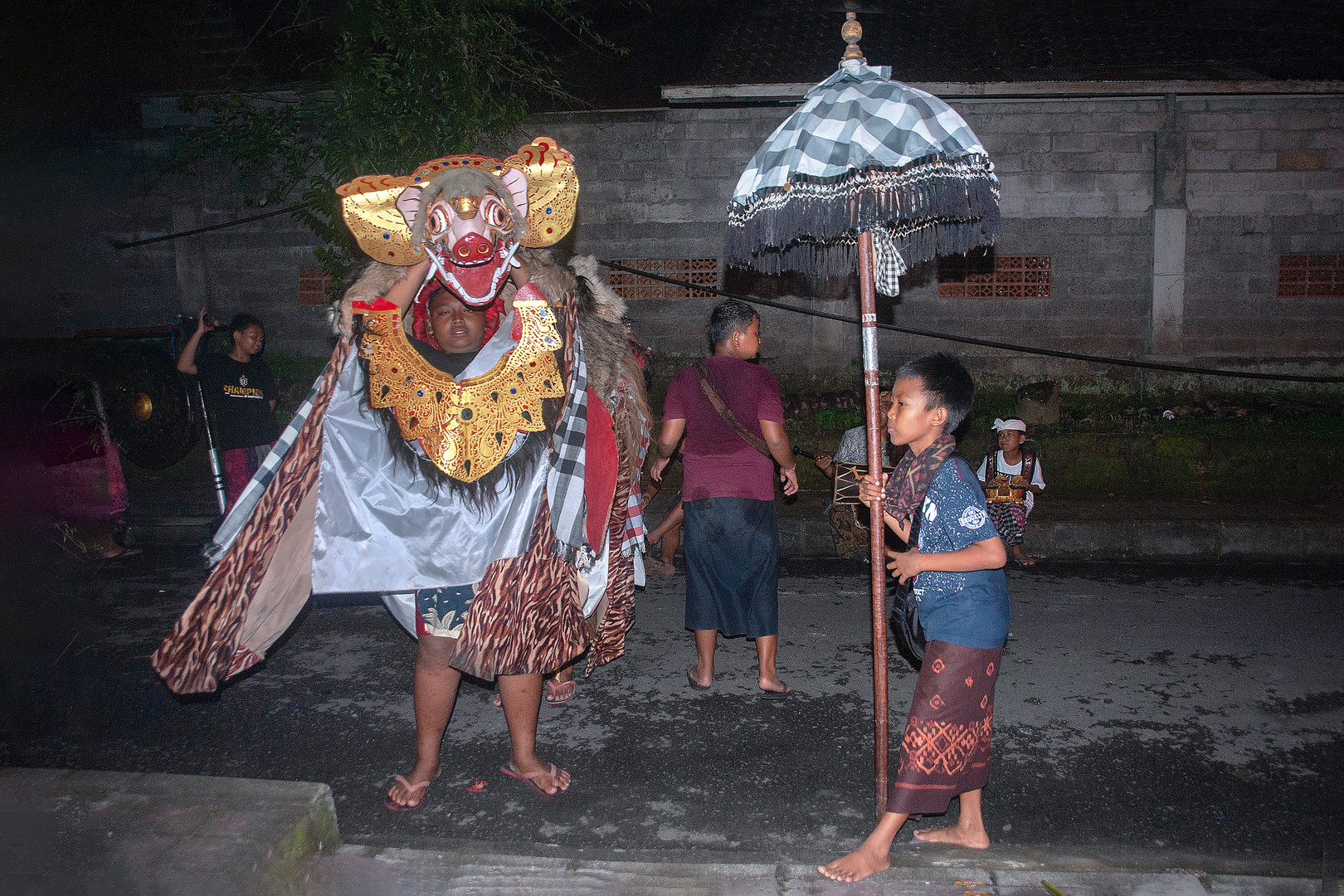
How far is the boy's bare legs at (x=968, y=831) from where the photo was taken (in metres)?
2.97

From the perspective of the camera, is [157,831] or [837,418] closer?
[157,831]

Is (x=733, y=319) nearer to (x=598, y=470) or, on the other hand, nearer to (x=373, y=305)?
(x=598, y=470)

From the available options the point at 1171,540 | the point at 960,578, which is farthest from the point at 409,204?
the point at 1171,540

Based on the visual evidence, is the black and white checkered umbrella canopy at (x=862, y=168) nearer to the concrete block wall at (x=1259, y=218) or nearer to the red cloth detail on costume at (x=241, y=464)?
the red cloth detail on costume at (x=241, y=464)

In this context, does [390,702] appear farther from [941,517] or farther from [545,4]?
[545,4]

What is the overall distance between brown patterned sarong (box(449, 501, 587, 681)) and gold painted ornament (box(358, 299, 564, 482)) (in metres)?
0.30

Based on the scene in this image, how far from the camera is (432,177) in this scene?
321cm

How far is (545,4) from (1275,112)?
344 inches

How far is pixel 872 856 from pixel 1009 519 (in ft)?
13.9

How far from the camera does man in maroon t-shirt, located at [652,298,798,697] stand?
13.8 feet

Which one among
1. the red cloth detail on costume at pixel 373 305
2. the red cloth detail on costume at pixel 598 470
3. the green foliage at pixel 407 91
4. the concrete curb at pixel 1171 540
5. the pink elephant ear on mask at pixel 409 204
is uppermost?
the green foliage at pixel 407 91

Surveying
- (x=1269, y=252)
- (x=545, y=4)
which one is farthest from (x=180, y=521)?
(x=1269, y=252)

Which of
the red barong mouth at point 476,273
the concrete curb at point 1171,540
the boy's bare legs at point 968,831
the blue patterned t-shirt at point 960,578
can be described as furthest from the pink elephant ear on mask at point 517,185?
the concrete curb at point 1171,540

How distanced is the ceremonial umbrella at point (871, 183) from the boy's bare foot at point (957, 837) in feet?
0.70
